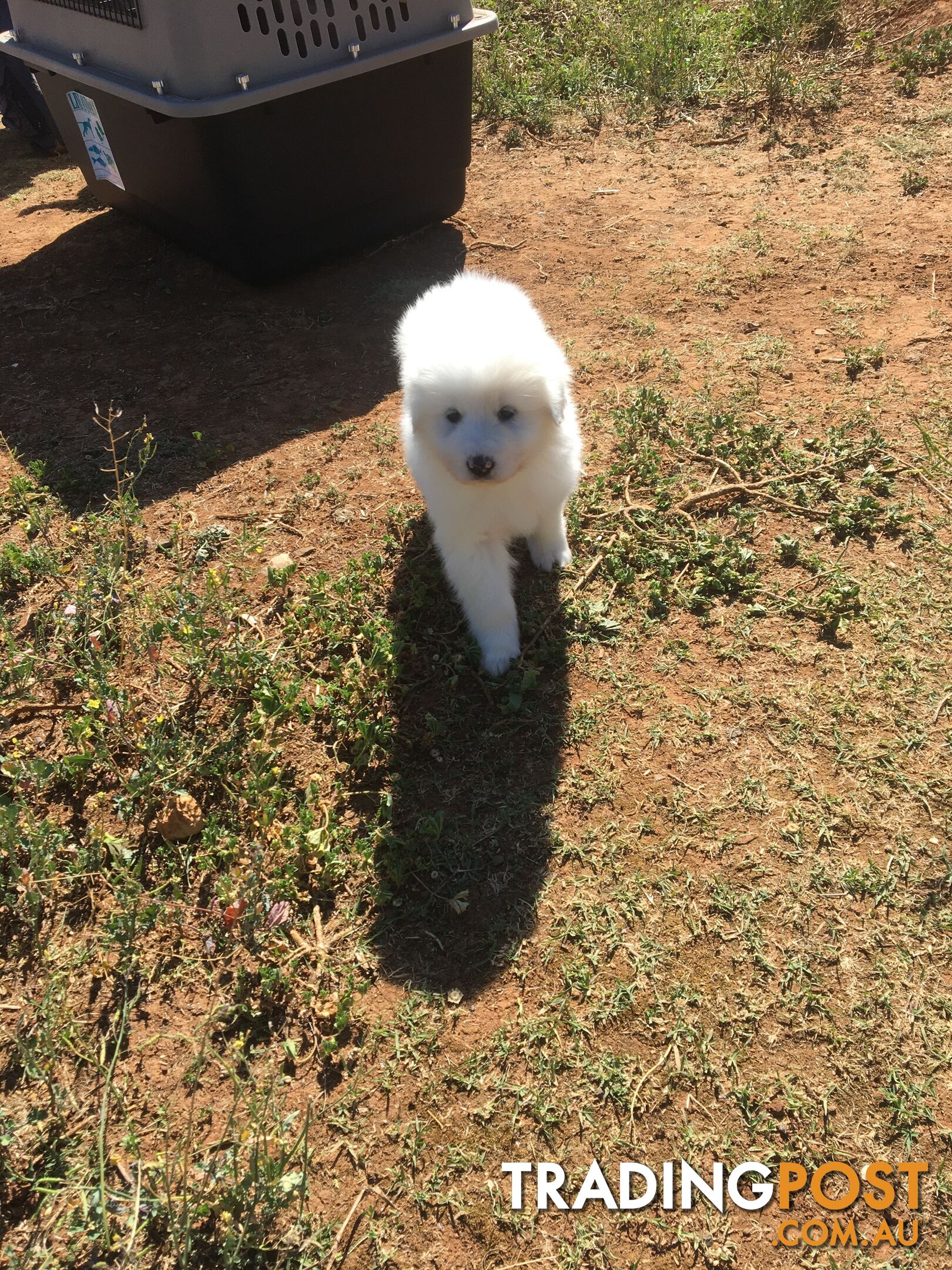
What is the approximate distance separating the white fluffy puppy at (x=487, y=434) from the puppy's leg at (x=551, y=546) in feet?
0.05

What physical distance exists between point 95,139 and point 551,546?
3.99 m

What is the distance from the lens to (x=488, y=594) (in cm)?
261

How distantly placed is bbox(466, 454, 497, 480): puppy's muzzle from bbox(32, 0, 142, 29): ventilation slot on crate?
9.99 ft

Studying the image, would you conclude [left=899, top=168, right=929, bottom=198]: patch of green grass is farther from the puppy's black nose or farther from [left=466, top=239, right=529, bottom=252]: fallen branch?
the puppy's black nose

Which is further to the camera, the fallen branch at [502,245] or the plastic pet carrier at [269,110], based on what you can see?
the fallen branch at [502,245]

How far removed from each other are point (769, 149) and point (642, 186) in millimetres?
870

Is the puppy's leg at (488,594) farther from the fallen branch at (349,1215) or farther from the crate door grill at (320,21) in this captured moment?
the crate door grill at (320,21)

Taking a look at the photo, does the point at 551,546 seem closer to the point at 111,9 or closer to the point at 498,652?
the point at 498,652

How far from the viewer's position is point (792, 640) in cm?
271

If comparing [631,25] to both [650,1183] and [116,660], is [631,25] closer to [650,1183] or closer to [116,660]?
[116,660]

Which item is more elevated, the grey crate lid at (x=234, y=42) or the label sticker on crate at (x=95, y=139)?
the grey crate lid at (x=234, y=42)

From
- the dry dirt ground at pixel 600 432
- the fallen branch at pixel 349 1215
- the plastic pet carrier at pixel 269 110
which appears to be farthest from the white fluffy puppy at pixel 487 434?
the plastic pet carrier at pixel 269 110

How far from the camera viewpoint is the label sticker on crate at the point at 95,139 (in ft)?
15.3

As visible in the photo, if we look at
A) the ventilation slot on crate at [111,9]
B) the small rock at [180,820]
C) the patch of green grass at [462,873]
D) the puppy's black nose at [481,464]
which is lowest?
the patch of green grass at [462,873]
